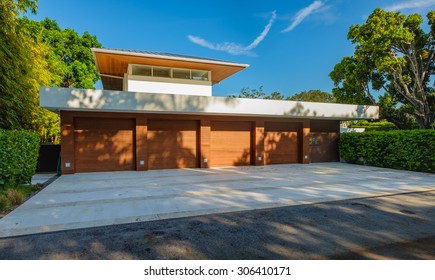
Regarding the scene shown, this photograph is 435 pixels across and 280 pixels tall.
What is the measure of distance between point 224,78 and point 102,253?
50.3 feet

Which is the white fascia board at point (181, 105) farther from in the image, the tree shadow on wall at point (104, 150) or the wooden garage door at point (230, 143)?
the tree shadow on wall at point (104, 150)

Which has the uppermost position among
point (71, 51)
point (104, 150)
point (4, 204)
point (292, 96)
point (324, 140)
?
point (71, 51)

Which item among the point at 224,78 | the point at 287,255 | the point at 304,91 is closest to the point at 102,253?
the point at 287,255

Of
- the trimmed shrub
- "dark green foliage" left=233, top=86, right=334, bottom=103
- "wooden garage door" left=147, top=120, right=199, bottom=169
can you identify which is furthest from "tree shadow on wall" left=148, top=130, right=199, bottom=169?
"dark green foliage" left=233, top=86, right=334, bottom=103

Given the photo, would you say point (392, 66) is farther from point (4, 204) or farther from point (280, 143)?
point (4, 204)

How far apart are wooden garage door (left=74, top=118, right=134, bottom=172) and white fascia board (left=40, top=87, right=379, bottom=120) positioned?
1154 mm

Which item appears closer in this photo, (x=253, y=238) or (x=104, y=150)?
(x=253, y=238)

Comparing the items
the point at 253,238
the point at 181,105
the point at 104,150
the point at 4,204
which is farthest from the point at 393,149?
the point at 4,204

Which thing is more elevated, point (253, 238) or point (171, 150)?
point (171, 150)

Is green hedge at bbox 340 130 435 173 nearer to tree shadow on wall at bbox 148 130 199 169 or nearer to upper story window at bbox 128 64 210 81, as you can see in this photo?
tree shadow on wall at bbox 148 130 199 169

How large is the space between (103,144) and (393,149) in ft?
50.4

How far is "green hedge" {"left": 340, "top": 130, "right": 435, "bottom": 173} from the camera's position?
11258 millimetres

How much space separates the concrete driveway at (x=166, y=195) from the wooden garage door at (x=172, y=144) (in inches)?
88.4

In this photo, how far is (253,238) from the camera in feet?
12.9
